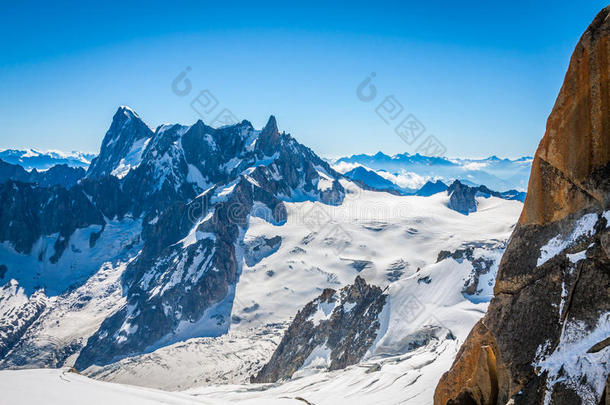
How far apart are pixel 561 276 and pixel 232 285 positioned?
5258 inches

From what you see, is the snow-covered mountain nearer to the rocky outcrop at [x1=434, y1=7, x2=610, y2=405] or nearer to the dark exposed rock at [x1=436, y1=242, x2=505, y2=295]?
the dark exposed rock at [x1=436, y1=242, x2=505, y2=295]

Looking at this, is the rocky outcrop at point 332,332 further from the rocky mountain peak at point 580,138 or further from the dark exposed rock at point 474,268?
the rocky mountain peak at point 580,138

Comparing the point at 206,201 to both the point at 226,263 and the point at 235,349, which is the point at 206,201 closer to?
the point at 226,263

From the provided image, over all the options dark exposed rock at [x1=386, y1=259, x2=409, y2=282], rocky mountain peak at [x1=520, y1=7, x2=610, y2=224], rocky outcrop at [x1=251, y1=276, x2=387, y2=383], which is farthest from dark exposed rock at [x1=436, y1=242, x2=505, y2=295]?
dark exposed rock at [x1=386, y1=259, x2=409, y2=282]

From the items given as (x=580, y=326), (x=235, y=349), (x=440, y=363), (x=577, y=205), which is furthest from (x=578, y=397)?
(x=235, y=349)

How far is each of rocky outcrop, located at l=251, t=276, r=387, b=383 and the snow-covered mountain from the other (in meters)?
0.70

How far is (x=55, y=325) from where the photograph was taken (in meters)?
132

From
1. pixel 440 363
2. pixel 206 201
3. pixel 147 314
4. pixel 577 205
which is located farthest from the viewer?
pixel 206 201

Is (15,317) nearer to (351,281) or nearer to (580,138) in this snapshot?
(351,281)

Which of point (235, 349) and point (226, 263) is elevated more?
point (226, 263)

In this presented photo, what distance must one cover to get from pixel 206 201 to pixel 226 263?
44.8m

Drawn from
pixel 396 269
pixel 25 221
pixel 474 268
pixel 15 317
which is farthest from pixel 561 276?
pixel 25 221

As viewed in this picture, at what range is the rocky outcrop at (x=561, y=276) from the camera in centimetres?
1046

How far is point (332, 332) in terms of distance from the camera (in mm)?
64562
